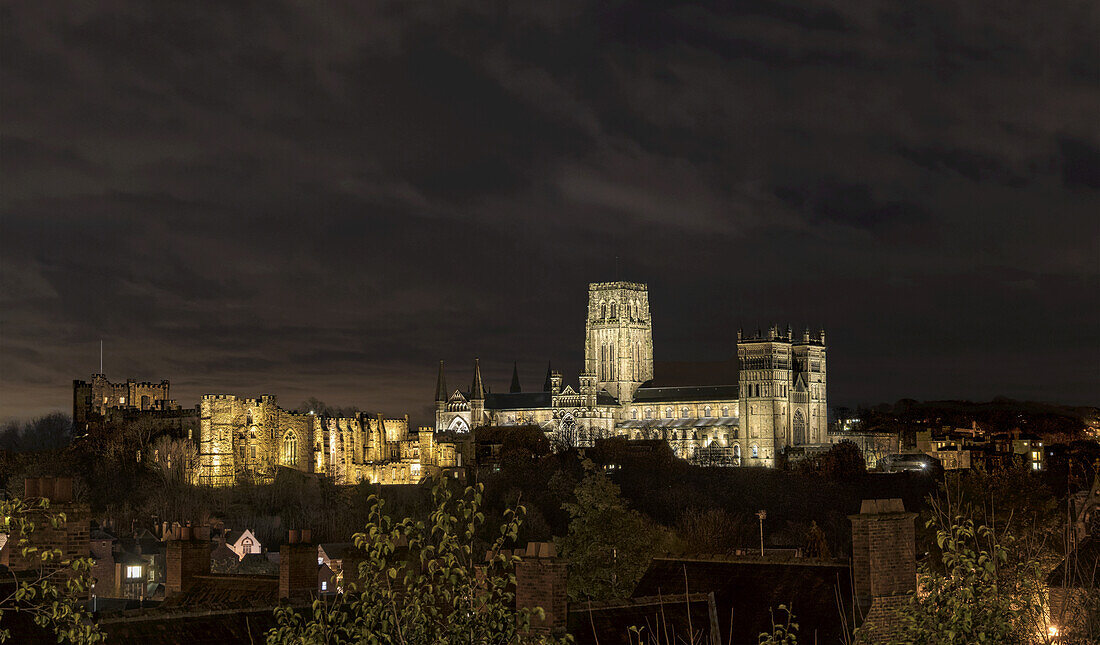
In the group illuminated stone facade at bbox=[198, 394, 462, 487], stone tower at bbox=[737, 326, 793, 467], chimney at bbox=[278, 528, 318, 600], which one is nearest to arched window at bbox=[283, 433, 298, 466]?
illuminated stone facade at bbox=[198, 394, 462, 487]

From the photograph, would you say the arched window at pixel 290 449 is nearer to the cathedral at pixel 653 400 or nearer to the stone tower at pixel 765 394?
the cathedral at pixel 653 400

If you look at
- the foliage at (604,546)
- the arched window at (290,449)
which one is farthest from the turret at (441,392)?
the foliage at (604,546)

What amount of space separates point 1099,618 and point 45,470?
93.7 meters

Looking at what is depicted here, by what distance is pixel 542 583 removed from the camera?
19203 mm

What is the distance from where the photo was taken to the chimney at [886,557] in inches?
799

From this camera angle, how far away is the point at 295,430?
123m

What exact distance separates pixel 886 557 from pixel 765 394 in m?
139

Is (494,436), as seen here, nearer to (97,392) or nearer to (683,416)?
(683,416)

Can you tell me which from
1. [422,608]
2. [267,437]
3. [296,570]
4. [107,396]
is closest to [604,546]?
[296,570]

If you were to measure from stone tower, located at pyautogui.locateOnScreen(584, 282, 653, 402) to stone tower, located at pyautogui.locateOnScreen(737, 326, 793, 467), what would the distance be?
21765 mm

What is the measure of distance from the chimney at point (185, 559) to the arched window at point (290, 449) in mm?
92220

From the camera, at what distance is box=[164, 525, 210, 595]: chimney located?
2883cm

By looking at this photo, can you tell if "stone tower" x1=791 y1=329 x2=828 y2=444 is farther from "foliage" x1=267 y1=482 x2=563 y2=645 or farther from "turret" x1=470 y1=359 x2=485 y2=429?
"foliage" x1=267 y1=482 x2=563 y2=645

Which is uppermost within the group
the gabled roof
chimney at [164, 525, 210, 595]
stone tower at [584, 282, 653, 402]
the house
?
stone tower at [584, 282, 653, 402]
